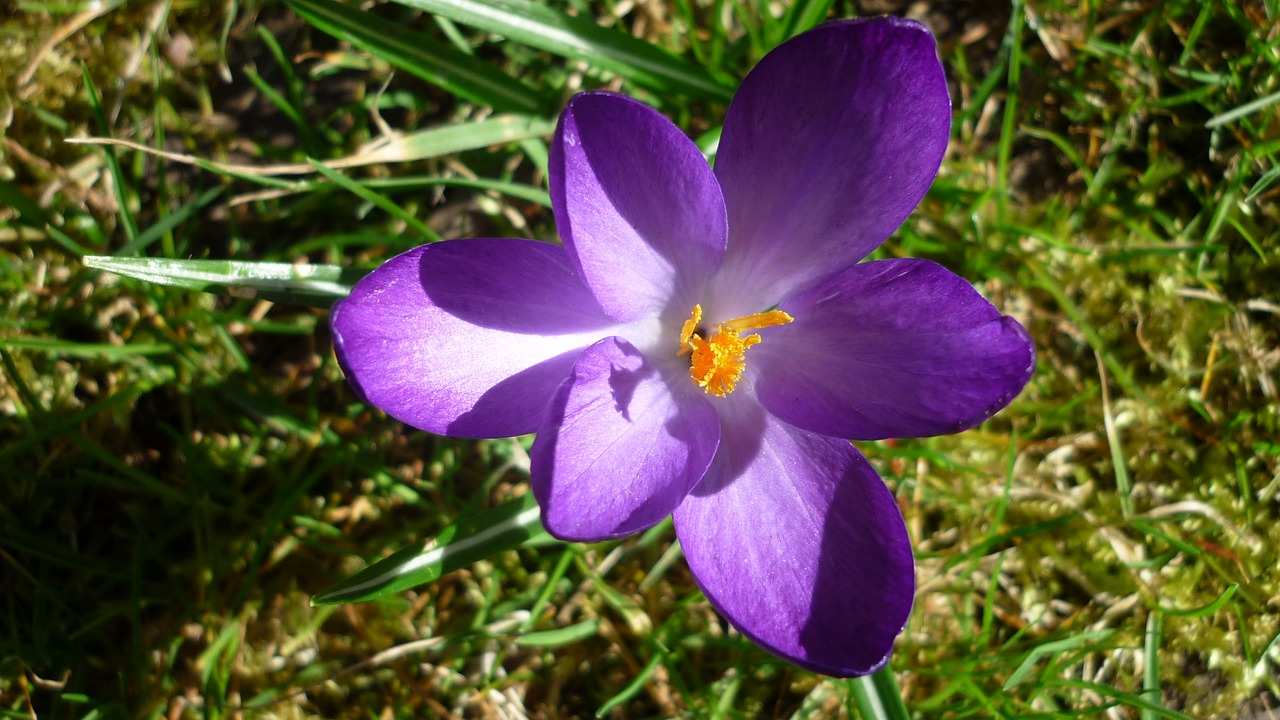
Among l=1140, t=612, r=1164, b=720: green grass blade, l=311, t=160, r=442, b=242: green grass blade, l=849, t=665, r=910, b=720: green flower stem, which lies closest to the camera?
l=849, t=665, r=910, b=720: green flower stem

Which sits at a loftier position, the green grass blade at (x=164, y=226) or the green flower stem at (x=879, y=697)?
the green grass blade at (x=164, y=226)

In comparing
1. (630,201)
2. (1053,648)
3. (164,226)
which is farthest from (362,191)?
(1053,648)

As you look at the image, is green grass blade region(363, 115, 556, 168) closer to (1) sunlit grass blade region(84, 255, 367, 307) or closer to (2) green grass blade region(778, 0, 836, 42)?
(1) sunlit grass blade region(84, 255, 367, 307)

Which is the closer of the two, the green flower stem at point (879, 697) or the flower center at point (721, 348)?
the flower center at point (721, 348)

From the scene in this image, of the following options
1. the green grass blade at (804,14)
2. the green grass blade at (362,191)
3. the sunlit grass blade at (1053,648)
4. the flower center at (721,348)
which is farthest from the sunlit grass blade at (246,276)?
A: the sunlit grass blade at (1053,648)

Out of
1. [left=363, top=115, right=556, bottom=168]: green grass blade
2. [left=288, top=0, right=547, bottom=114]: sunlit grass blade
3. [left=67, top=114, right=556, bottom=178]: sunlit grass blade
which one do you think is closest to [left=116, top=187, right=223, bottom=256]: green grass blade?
[left=67, top=114, right=556, bottom=178]: sunlit grass blade

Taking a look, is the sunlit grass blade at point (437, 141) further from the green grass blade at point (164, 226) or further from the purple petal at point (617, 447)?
the purple petal at point (617, 447)

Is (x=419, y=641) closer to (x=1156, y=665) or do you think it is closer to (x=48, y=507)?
(x=48, y=507)
